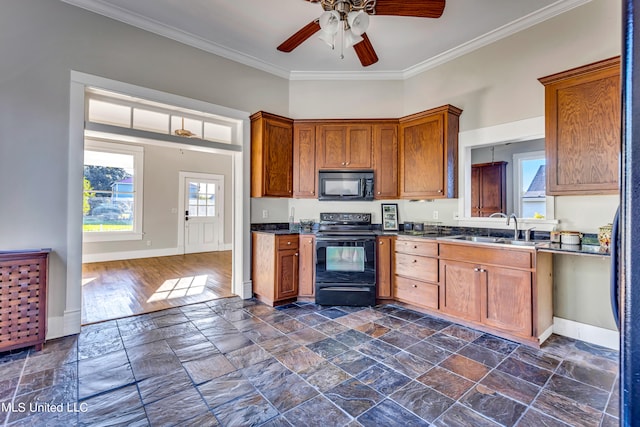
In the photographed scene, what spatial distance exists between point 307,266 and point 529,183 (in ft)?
10.1

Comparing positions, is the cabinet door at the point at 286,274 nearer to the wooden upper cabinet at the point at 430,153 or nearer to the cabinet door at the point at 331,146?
the cabinet door at the point at 331,146

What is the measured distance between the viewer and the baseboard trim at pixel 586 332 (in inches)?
100

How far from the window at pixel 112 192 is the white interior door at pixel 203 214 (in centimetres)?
106

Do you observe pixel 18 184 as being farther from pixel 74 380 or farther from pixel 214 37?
pixel 214 37

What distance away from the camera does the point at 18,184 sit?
2.59m

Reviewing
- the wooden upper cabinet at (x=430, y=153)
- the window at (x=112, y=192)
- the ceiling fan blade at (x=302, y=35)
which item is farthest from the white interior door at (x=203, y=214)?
the wooden upper cabinet at (x=430, y=153)

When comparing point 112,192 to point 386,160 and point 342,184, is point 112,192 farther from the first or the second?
point 386,160

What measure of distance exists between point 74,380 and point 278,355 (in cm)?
137

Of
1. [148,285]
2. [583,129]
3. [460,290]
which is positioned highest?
[583,129]

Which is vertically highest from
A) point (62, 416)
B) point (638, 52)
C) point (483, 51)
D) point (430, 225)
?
point (483, 51)

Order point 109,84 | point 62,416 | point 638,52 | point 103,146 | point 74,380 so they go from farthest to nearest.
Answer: point 103,146
point 109,84
point 74,380
point 62,416
point 638,52

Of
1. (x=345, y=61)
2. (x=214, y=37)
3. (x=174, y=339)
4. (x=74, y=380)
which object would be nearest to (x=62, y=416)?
(x=74, y=380)

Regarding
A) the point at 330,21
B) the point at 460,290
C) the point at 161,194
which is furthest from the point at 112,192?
the point at 460,290

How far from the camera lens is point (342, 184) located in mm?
4082
